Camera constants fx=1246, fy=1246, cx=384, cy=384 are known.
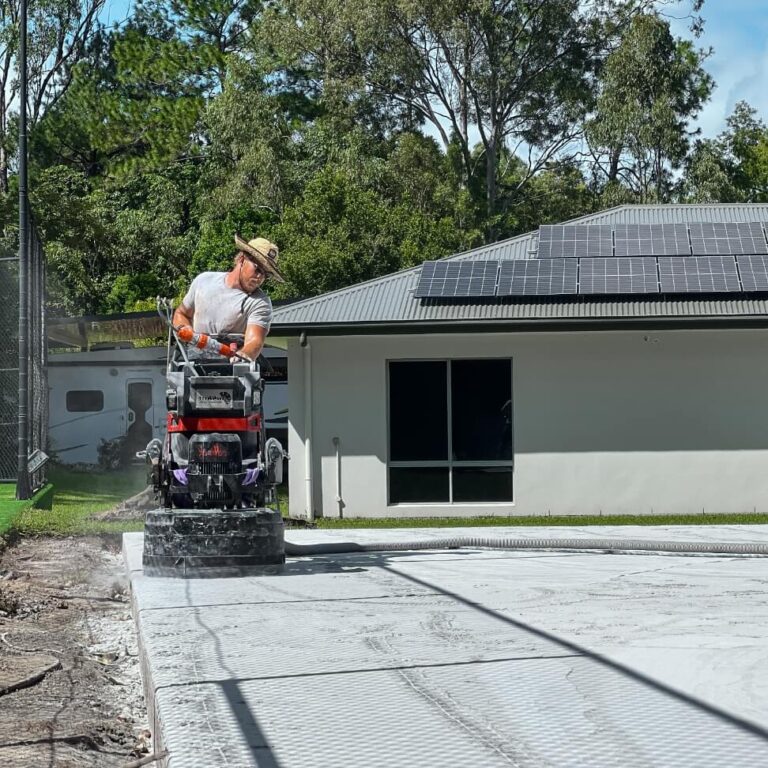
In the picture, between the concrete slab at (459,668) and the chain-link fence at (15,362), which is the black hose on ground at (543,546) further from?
the chain-link fence at (15,362)

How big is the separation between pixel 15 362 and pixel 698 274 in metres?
11.8

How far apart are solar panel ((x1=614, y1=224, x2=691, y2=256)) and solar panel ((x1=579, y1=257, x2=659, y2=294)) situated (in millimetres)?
291

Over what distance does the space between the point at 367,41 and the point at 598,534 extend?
106 ft

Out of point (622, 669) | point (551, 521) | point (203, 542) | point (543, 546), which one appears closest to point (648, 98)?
point (551, 521)

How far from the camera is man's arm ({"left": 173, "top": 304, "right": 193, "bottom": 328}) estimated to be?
394 inches

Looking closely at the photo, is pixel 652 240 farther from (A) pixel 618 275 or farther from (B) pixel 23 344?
(B) pixel 23 344

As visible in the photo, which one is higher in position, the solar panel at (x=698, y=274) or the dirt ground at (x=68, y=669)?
the solar panel at (x=698, y=274)

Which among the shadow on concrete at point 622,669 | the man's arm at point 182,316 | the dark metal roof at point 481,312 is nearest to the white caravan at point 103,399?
the dark metal roof at point 481,312

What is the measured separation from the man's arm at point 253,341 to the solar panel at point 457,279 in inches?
345

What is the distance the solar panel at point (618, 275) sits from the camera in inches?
720

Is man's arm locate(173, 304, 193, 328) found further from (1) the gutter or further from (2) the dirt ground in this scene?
(1) the gutter

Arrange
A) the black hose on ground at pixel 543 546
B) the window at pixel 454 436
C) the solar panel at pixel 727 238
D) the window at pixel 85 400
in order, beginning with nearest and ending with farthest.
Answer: the black hose on ground at pixel 543 546
the window at pixel 454 436
the solar panel at pixel 727 238
the window at pixel 85 400

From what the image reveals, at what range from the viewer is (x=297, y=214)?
1423 inches

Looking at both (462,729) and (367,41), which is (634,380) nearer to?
(462,729)
